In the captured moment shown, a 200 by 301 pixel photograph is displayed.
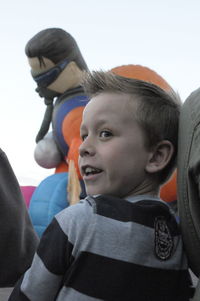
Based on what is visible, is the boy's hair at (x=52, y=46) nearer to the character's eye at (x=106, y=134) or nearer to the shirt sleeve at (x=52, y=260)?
the character's eye at (x=106, y=134)

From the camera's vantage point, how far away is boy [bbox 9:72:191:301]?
2.13 ft

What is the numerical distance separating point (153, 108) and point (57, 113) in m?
1.82

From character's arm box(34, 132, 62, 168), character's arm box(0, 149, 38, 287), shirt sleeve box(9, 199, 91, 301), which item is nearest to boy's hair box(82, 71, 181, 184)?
shirt sleeve box(9, 199, 91, 301)

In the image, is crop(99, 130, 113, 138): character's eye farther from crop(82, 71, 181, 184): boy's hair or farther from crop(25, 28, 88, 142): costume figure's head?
crop(25, 28, 88, 142): costume figure's head

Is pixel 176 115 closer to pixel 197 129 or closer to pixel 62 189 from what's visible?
pixel 197 129

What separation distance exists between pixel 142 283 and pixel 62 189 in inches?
70.6

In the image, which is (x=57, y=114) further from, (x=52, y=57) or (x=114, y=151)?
(x=114, y=151)

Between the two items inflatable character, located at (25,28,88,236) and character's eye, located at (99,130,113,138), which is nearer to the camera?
character's eye, located at (99,130,113,138)

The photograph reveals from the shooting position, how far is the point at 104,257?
65 cm

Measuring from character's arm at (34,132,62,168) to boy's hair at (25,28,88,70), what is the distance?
497 millimetres

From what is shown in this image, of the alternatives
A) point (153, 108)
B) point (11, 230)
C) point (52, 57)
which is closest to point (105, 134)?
point (153, 108)

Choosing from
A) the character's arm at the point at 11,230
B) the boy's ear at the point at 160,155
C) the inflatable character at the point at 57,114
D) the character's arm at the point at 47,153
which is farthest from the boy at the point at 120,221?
the character's arm at the point at 47,153

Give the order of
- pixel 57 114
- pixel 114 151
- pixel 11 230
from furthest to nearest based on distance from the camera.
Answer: pixel 57 114
pixel 11 230
pixel 114 151

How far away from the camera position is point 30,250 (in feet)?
3.34
